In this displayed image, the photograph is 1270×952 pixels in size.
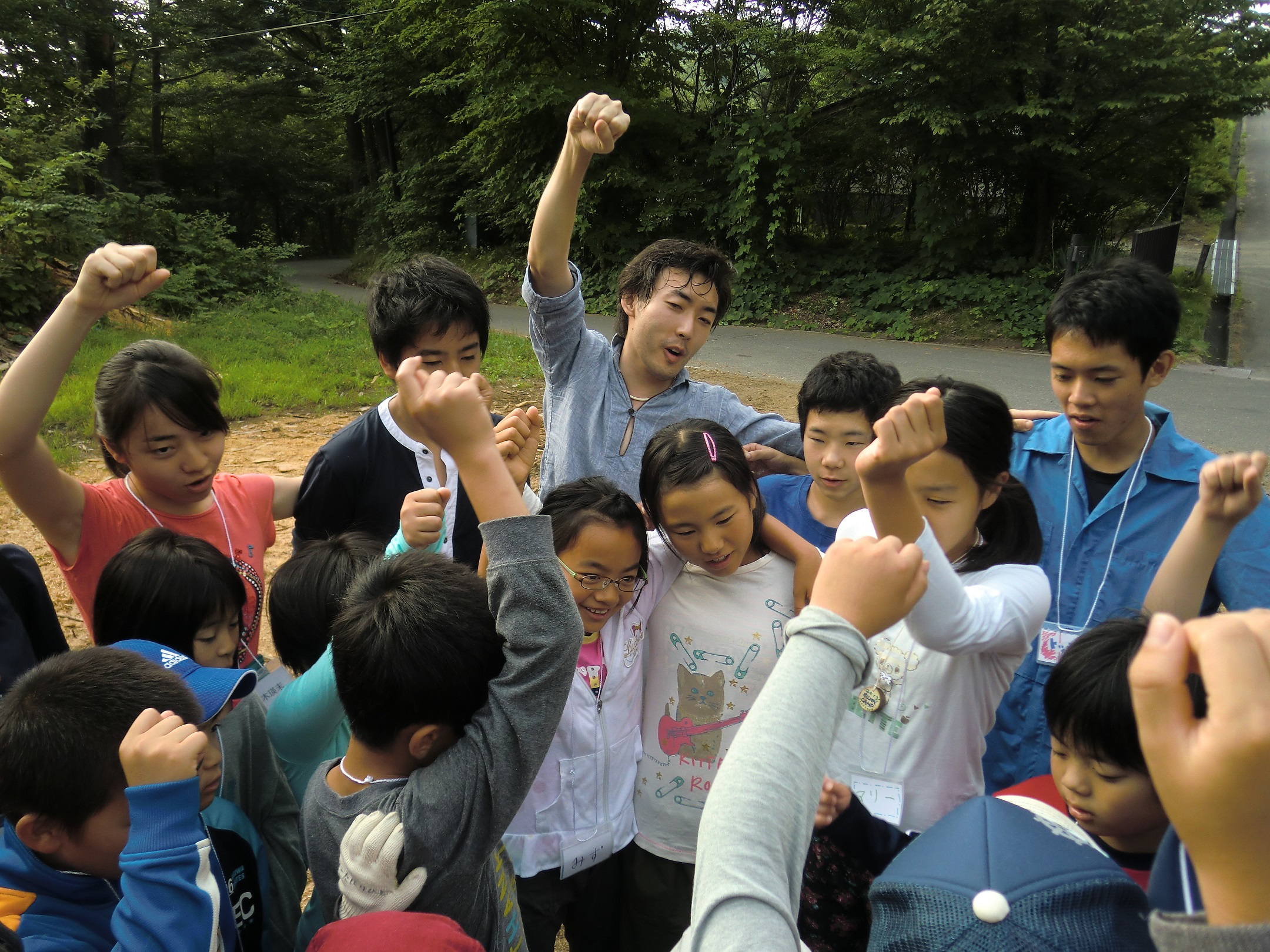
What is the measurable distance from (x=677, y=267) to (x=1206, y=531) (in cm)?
156

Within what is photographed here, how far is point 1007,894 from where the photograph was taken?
0.85 meters

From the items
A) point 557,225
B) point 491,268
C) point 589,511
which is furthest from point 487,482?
point 491,268

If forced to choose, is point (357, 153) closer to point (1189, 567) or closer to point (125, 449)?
point (125, 449)

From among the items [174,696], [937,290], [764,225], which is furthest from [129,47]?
[174,696]

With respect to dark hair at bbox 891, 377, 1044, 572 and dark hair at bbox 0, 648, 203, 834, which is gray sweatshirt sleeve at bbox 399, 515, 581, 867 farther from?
dark hair at bbox 891, 377, 1044, 572

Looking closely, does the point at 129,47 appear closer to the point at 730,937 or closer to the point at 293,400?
the point at 293,400

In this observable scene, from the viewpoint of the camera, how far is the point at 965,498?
1754 mm

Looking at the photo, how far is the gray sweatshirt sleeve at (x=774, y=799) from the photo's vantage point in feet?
2.90

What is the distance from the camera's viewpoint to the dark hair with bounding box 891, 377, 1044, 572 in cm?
175

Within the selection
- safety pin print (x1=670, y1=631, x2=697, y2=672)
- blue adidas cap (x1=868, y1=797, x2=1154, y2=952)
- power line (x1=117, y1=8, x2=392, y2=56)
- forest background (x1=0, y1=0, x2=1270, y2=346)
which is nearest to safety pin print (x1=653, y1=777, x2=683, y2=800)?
safety pin print (x1=670, y1=631, x2=697, y2=672)

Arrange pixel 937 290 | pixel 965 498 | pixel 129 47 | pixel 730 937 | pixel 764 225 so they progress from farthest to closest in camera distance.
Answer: pixel 129 47 → pixel 764 225 → pixel 937 290 → pixel 965 498 → pixel 730 937

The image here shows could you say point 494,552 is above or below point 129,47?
below

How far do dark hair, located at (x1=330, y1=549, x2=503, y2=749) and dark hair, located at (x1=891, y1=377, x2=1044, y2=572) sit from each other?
1023mm

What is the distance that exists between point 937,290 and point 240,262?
11.9 meters
